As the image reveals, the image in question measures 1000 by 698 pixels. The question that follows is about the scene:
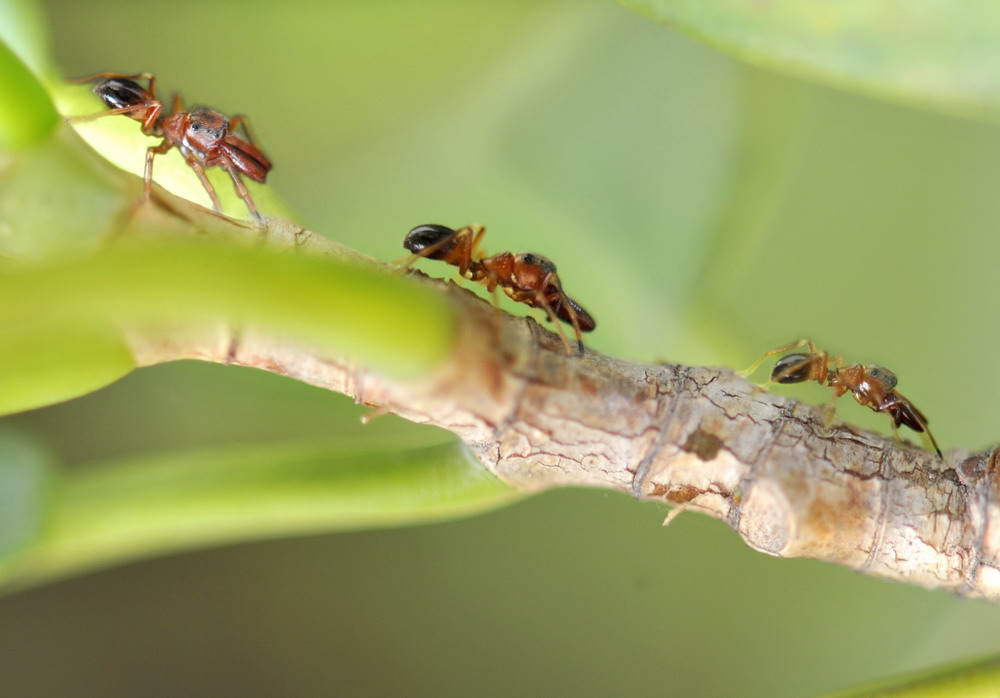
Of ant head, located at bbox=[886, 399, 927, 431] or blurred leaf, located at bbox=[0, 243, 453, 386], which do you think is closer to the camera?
blurred leaf, located at bbox=[0, 243, 453, 386]

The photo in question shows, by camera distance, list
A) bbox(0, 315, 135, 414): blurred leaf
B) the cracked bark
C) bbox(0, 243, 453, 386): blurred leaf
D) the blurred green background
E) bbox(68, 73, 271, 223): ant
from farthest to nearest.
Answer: the blurred green background, bbox(68, 73, 271, 223): ant, the cracked bark, bbox(0, 315, 135, 414): blurred leaf, bbox(0, 243, 453, 386): blurred leaf

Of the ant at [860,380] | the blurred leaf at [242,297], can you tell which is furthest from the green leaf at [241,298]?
the ant at [860,380]

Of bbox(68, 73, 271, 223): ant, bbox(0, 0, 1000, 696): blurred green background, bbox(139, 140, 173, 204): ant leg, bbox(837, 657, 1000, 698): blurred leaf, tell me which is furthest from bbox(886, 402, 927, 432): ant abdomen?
bbox(139, 140, 173, 204): ant leg

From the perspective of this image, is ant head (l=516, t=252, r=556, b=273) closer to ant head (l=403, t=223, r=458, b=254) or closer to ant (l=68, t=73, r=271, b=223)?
ant head (l=403, t=223, r=458, b=254)

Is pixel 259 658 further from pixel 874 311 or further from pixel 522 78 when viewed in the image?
pixel 874 311

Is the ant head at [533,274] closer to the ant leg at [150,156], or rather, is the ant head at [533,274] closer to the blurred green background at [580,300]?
the blurred green background at [580,300]

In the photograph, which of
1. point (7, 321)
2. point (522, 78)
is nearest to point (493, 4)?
point (522, 78)

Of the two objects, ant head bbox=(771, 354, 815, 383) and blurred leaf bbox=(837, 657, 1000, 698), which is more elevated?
ant head bbox=(771, 354, 815, 383)
